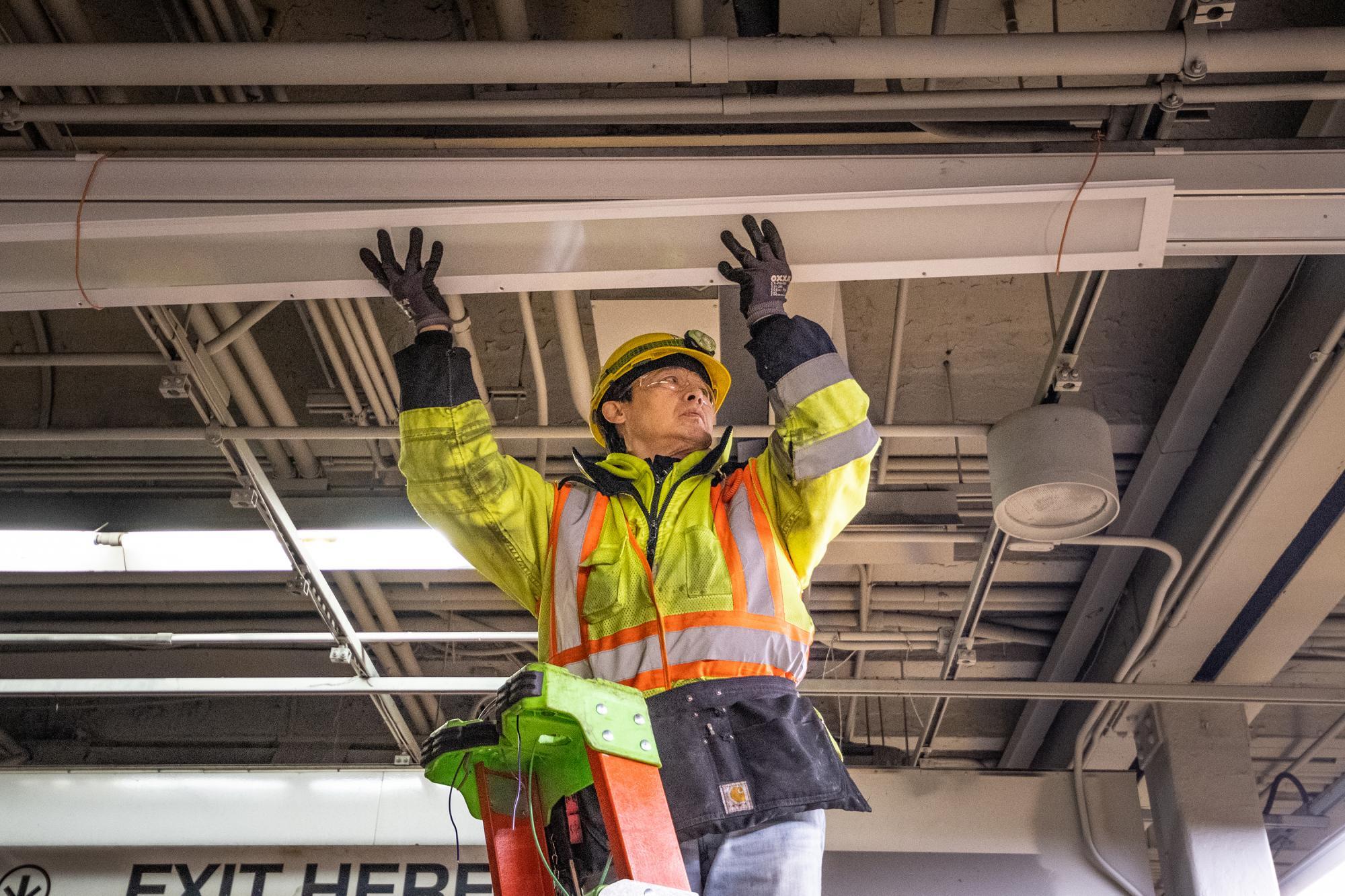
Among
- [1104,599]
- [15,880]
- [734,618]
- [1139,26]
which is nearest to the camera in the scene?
[734,618]

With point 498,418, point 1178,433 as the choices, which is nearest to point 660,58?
point 498,418

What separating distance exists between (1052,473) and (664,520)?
6.67 ft

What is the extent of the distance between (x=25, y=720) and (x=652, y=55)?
672 centimetres

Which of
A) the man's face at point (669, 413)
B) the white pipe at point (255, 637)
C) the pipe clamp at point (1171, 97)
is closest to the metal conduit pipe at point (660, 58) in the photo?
the pipe clamp at point (1171, 97)

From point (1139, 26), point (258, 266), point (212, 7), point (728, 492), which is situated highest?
point (1139, 26)

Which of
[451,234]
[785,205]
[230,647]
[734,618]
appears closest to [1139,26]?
[785,205]

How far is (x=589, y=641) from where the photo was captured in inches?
107

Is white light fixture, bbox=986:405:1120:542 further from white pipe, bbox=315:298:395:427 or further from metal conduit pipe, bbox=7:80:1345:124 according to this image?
white pipe, bbox=315:298:395:427

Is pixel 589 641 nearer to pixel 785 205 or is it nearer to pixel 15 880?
pixel 785 205

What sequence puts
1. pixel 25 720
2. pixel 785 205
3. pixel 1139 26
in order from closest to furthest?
pixel 785 205
pixel 1139 26
pixel 25 720

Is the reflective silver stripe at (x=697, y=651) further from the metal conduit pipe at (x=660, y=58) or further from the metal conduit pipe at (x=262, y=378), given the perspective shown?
→ the metal conduit pipe at (x=262, y=378)

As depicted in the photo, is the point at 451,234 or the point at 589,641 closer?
the point at 589,641

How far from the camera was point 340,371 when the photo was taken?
5.17 meters

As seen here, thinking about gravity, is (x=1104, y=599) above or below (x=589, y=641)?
above
